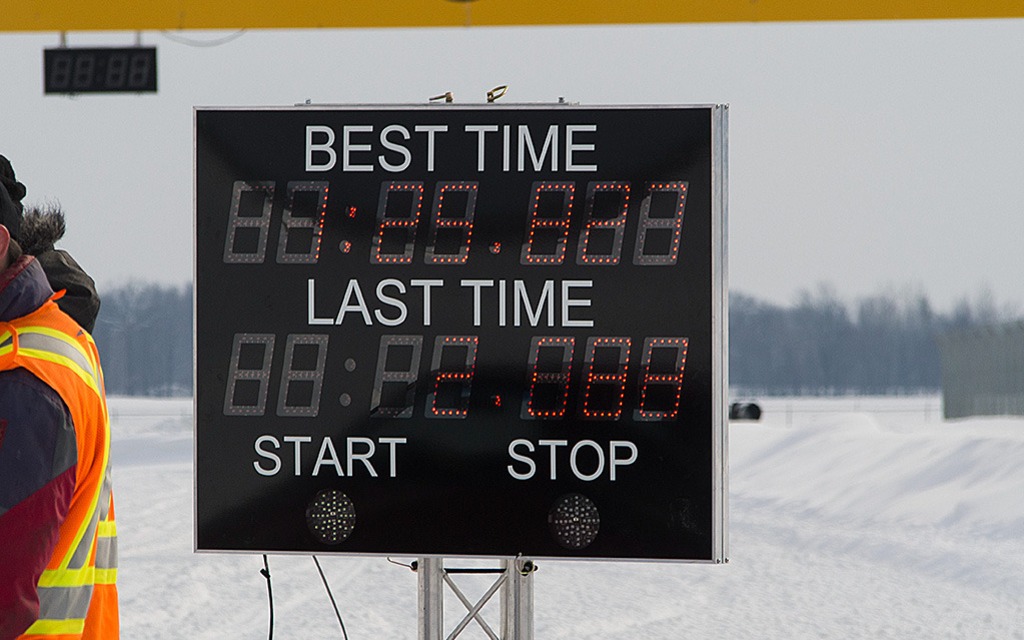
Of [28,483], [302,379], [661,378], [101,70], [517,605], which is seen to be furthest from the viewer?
[101,70]

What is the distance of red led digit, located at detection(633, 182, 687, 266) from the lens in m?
4.82

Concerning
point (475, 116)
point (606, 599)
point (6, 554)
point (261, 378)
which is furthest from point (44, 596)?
point (606, 599)

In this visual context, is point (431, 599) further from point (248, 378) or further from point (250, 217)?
point (250, 217)

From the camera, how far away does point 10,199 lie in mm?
3148

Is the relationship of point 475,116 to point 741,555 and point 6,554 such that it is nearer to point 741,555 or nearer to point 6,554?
point 6,554

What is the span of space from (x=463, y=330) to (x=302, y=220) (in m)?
0.74

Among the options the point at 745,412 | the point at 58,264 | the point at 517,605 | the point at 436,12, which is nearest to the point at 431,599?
the point at 517,605

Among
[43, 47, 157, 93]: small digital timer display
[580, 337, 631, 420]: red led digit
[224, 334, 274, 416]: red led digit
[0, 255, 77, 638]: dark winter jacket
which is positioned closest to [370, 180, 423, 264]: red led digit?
[224, 334, 274, 416]: red led digit

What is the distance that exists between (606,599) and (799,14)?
20.9 feet

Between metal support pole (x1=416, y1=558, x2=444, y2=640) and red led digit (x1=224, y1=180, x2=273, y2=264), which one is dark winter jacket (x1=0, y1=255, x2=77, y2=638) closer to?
red led digit (x1=224, y1=180, x2=273, y2=264)

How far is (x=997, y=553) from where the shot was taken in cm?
1228

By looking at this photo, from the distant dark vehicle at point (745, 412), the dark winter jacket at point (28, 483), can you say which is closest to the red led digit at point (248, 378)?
the dark winter jacket at point (28, 483)

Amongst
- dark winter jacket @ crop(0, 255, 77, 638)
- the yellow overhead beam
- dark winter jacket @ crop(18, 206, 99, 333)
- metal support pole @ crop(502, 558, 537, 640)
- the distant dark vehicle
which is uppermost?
the yellow overhead beam

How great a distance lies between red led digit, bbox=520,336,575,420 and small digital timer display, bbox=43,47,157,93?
25.8 feet
